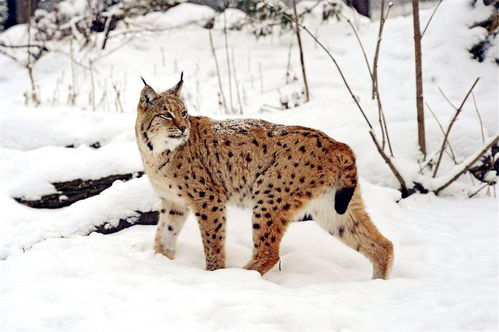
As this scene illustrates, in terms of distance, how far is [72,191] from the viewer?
18.9 feet

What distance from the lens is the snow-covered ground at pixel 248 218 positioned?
9.78 feet

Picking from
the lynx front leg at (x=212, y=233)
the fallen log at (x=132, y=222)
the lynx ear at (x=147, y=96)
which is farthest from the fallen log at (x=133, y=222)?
the lynx ear at (x=147, y=96)

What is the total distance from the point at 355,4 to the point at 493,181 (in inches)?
245

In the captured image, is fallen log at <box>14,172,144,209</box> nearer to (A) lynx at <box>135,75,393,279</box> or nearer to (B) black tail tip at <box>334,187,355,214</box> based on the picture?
(A) lynx at <box>135,75,393,279</box>

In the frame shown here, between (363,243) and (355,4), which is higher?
(355,4)

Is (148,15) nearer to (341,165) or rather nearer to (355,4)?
(355,4)

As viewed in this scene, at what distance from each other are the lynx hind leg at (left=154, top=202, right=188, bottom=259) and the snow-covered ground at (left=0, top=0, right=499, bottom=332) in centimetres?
14

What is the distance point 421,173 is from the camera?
598 cm

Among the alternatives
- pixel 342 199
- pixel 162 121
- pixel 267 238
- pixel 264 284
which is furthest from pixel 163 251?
pixel 342 199

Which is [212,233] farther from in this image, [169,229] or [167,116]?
[167,116]

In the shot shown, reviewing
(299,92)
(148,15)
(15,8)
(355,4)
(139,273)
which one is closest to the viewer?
(139,273)

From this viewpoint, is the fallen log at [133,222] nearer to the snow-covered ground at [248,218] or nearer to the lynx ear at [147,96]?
the snow-covered ground at [248,218]

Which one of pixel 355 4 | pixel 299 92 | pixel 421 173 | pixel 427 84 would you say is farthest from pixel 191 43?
pixel 421 173

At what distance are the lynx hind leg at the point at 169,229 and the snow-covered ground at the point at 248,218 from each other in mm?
140
